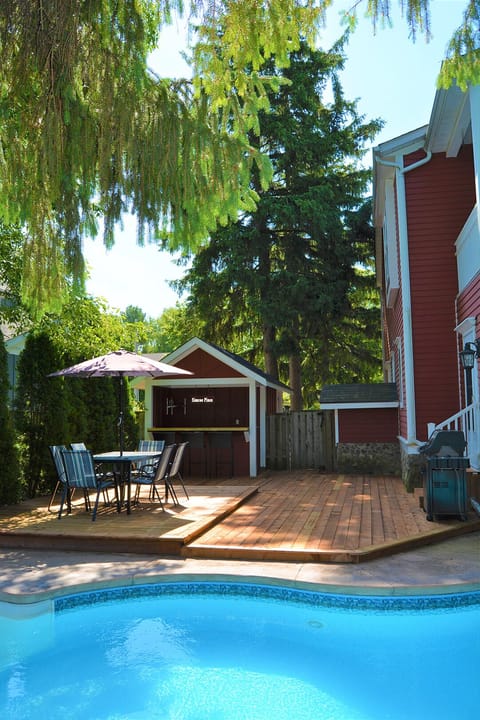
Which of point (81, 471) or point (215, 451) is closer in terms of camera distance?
point (81, 471)

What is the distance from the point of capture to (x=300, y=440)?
49.2 ft

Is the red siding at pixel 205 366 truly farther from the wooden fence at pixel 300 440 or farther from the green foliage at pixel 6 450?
the green foliage at pixel 6 450

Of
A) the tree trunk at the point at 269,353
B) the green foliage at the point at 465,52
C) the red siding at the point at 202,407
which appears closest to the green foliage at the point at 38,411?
the red siding at the point at 202,407

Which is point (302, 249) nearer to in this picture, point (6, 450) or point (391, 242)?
point (391, 242)

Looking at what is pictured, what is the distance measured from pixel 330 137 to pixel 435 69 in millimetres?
13658

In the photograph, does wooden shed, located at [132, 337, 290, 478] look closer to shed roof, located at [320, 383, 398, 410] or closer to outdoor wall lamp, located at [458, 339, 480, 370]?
shed roof, located at [320, 383, 398, 410]

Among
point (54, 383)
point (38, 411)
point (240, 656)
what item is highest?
point (54, 383)

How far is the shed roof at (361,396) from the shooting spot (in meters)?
13.3

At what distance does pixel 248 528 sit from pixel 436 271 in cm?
581

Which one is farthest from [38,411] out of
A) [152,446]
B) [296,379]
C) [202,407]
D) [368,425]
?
[296,379]

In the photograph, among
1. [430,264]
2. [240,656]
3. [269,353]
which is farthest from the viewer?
[269,353]

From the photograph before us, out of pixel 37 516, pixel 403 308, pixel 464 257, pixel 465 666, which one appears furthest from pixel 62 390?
pixel 465 666

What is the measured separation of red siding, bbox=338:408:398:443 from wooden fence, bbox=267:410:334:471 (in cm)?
99

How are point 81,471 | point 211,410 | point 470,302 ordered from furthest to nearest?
point 211,410 < point 470,302 < point 81,471
